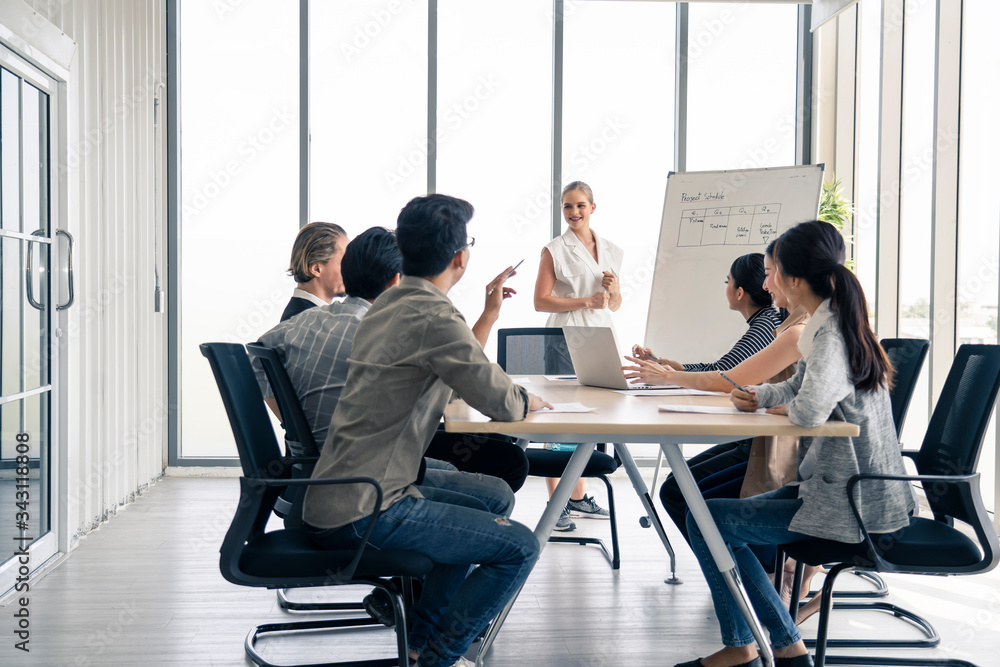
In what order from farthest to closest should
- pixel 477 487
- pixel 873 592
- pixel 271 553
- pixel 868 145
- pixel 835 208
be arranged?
pixel 868 145 → pixel 835 208 → pixel 873 592 → pixel 477 487 → pixel 271 553

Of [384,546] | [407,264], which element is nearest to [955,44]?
[407,264]

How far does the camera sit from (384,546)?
1.76 meters

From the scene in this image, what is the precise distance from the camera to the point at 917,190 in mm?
4199

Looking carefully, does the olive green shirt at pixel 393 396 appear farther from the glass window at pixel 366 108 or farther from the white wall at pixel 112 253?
the glass window at pixel 366 108

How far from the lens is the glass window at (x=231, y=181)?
4.87 metres

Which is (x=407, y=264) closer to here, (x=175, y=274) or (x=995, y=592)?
(x=995, y=592)

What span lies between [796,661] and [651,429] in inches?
32.5

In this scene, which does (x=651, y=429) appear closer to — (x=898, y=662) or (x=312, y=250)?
(x=898, y=662)

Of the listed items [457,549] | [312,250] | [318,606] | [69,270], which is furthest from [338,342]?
[69,270]

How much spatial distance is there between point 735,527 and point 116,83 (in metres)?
3.71

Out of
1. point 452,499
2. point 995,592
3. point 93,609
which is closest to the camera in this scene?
point 452,499

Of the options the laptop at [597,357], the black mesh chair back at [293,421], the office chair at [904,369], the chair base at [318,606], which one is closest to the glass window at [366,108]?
the laptop at [597,357]

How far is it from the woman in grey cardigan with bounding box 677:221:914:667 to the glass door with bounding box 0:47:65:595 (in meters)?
2.53

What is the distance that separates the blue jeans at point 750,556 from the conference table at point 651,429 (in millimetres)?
57
